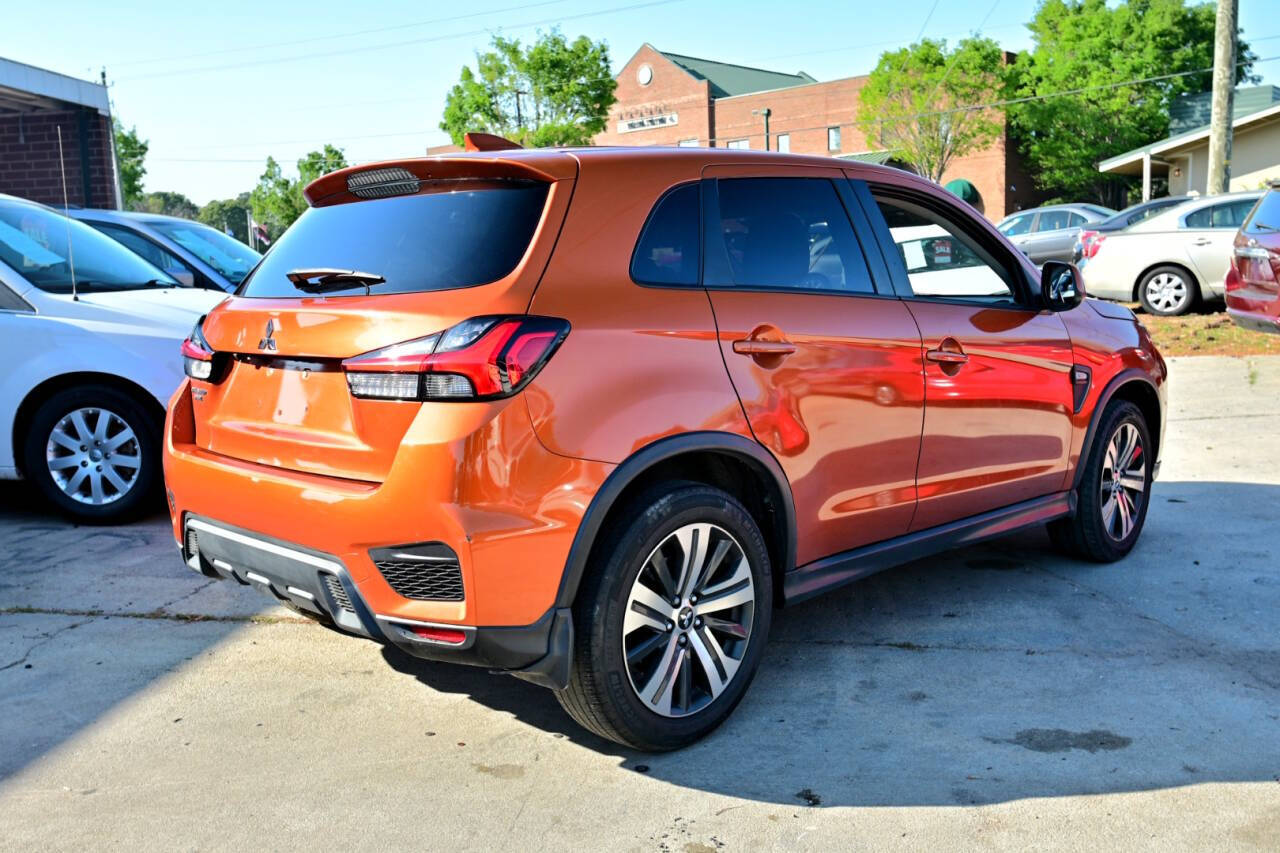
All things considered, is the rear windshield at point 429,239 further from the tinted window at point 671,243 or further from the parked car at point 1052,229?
the parked car at point 1052,229

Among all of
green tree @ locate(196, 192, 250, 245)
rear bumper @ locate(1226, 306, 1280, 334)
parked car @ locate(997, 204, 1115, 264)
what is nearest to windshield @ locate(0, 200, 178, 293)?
rear bumper @ locate(1226, 306, 1280, 334)

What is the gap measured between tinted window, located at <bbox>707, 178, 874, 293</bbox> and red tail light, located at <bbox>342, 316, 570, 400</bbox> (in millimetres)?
736

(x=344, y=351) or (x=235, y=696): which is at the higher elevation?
(x=344, y=351)

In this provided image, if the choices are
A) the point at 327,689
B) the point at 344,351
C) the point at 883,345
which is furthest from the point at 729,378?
the point at 327,689

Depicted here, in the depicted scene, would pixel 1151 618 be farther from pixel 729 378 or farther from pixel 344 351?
pixel 344 351

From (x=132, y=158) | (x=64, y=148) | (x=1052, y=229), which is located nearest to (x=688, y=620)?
(x=64, y=148)

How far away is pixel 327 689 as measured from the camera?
155 inches

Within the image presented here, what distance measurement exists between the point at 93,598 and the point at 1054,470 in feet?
13.5

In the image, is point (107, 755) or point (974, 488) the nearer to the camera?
point (107, 755)

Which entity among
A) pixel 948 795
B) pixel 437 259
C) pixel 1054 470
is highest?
pixel 437 259

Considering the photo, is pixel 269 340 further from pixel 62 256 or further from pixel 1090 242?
pixel 1090 242

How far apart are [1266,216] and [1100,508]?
20.0 ft

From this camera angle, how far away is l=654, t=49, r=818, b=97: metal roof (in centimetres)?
6938

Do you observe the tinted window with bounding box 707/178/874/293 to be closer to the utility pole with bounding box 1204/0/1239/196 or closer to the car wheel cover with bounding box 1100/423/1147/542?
the car wheel cover with bounding box 1100/423/1147/542
